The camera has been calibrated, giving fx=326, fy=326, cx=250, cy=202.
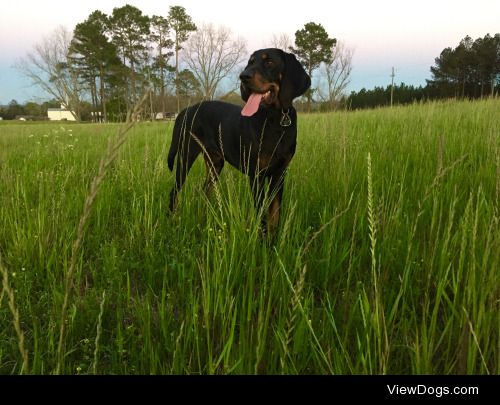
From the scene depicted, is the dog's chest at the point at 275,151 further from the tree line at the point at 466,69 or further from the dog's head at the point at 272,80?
the tree line at the point at 466,69

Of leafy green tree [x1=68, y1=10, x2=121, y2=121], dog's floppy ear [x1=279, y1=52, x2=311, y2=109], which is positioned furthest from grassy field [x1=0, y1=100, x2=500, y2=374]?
leafy green tree [x1=68, y1=10, x2=121, y2=121]

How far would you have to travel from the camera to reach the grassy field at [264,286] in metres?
1.02

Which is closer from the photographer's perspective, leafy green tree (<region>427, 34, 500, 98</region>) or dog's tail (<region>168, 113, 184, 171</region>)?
dog's tail (<region>168, 113, 184, 171</region>)

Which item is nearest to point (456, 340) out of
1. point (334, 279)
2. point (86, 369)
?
point (334, 279)

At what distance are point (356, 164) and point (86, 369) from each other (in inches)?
108

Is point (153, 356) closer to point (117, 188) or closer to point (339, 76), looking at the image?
point (117, 188)

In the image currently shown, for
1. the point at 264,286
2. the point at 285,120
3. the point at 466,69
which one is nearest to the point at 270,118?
the point at 285,120

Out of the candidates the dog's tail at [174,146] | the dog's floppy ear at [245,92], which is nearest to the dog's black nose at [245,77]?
the dog's floppy ear at [245,92]

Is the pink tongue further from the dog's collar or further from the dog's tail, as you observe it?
the dog's tail

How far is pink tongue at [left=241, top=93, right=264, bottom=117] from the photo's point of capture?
9.41 ft

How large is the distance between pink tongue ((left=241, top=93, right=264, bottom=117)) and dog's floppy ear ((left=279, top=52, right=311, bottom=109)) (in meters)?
0.21
